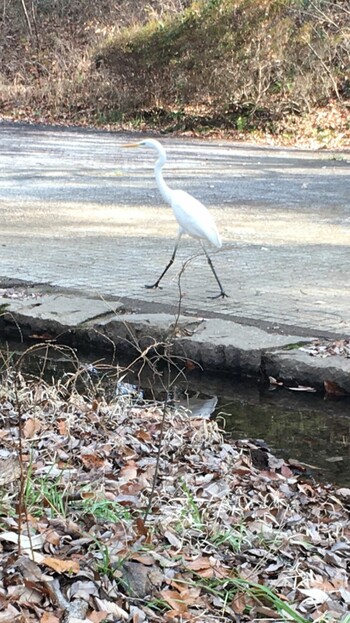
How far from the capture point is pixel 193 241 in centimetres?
1026

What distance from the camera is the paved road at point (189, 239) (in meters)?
7.58

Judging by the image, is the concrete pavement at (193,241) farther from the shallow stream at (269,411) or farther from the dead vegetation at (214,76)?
the dead vegetation at (214,76)

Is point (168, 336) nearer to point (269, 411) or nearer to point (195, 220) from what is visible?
point (269, 411)

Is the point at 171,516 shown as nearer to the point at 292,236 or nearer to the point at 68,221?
the point at 292,236

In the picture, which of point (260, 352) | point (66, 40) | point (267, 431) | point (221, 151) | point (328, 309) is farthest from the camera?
point (66, 40)

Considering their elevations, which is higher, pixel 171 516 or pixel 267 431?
pixel 171 516

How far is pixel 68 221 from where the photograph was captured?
1121cm

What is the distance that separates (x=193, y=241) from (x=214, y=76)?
51.7ft

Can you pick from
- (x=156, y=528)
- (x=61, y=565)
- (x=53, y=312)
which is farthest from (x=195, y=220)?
(x=61, y=565)

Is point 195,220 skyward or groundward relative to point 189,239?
skyward

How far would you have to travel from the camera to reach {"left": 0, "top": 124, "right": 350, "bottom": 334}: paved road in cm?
758

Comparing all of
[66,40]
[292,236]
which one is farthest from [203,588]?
[66,40]

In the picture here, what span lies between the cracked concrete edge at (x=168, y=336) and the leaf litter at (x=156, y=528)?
3.54ft

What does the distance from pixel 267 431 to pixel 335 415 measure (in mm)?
443
